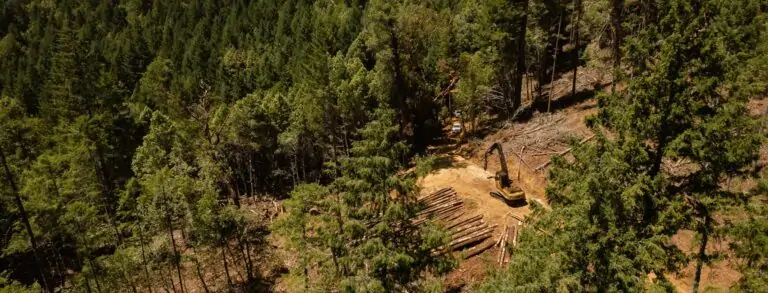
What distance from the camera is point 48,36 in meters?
104

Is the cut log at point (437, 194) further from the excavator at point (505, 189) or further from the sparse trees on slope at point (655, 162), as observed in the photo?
the sparse trees on slope at point (655, 162)

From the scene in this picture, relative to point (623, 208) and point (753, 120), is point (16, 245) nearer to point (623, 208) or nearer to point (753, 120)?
point (623, 208)

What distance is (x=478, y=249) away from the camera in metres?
22.3

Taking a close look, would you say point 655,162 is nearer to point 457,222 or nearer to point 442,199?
point 457,222

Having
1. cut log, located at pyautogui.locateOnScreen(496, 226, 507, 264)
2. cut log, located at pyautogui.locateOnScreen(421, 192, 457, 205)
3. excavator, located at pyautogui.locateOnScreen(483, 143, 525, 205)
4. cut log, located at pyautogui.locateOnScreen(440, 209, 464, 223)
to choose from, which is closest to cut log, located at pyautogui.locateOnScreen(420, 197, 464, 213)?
cut log, located at pyautogui.locateOnScreen(421, 192, 457, 205)

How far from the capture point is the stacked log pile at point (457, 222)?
22.5 meters

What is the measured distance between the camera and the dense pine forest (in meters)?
12.0

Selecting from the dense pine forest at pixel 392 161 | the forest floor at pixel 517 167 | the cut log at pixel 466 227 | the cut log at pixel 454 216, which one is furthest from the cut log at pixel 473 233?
the dense pine forest at pixel 392 161

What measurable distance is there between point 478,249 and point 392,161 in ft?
29.2

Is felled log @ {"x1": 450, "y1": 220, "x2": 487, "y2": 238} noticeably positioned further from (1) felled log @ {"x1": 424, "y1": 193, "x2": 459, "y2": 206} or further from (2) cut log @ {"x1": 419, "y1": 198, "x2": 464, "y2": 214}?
(1) felled log @ {"x1": 424, "y1": 193, "x2": 459, "y2": 206}

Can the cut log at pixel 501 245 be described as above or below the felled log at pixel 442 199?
below

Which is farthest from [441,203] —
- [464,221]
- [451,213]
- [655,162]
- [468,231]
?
[655,162]

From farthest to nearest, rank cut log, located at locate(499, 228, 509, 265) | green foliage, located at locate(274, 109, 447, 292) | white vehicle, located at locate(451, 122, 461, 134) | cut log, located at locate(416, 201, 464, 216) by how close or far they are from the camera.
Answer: white vehicle, located at locate(451, 122, 461, 134)
cut log, located at locate(416, 201, 464, 216)
cut log, located at locate(499, 228, 509, 265)
green foliage, located at locate(274, 109, 447, 292)

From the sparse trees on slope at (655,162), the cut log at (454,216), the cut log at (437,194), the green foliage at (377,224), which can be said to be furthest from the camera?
the cut log at (437,194)
